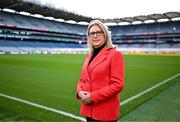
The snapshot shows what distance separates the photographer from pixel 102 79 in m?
2.83

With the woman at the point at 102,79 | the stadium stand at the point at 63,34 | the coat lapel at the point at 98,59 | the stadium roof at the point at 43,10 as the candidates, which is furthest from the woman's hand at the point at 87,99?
the stadium roof at the point at 43,10

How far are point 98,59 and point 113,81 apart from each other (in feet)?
1.22

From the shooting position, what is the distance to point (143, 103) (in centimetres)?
792

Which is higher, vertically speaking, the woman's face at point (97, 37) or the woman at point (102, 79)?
the woman's face at point (97, 37)

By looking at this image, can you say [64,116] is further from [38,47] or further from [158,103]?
[38,47]

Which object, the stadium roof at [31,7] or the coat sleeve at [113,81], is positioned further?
the stadium roof at [31,7]

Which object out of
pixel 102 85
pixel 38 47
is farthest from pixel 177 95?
pixel 38 47

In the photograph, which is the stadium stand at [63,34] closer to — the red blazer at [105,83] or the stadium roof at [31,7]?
the stadium roof at [31,7]

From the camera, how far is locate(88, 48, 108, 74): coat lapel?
2855 mm

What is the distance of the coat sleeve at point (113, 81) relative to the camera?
276 cm

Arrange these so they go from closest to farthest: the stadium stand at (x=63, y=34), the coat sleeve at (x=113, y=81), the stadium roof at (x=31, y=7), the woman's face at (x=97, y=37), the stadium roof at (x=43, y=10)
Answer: the coat sleeve at (x=113, y=81) < the woman's face at (x=97, y=37) < the stadium roof at (x=31, y=7) < the stadium roof at (x=43, y=10) < the stadium stand at (x=63, y=34)

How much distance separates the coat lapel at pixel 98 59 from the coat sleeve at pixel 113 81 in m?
0.15

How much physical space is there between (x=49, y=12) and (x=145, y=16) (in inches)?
1365

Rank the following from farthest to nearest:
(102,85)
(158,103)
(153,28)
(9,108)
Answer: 1. (153,28)
2. (158,103)
3. (9,108)
4. (102,85)
